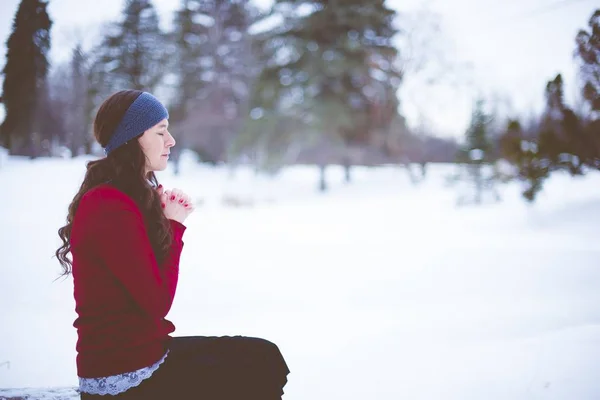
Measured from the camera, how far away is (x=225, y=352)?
1.42 metres

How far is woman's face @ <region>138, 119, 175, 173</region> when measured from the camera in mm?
1338

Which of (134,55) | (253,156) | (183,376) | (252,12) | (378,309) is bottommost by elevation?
(378,309)

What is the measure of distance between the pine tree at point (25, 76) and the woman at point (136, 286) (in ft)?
9.44

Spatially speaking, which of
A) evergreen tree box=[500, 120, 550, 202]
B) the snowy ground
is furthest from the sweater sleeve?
evergreen tree box=[500, 120, 550, 202]

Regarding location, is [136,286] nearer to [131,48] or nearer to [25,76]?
[25,76]

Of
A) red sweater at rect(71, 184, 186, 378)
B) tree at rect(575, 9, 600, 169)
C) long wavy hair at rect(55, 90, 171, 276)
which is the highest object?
tree at rect(575, 9, 600, 169)

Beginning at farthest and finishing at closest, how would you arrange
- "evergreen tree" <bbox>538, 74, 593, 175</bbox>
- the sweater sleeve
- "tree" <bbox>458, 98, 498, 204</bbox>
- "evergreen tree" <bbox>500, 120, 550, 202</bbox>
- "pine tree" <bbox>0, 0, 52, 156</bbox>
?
1. "tree" <bbox>458, 98, 498, 204</bbox>
2. "evergreen tree" <bbox>500, 120, 550, 202</bbox>
3. "evergreen tree" <bbox>538, 74, 593, 175</bbox>
4. "pine tree" <bbox>0, 0, 52, 156</bbox>
5. the sweater sleeve

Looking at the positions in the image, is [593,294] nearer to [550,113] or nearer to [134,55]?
[550,113]

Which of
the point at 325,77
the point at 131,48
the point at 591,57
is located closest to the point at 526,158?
the point at 591,57

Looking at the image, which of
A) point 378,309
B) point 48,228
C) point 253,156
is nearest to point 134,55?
point 48,228

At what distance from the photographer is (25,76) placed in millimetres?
3605

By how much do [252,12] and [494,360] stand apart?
14.7 meters

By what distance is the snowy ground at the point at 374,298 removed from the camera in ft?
8.87

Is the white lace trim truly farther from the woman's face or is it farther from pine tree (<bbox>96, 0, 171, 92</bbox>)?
pine tree (<bbox>96, 0, 171, 92</bbox>)
